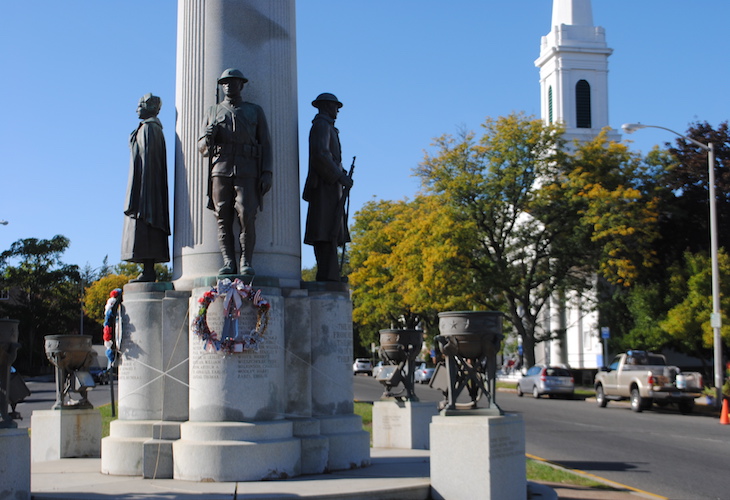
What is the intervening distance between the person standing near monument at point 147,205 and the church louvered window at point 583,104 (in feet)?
189

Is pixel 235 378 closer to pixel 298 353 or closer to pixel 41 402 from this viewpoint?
pixel 298 353

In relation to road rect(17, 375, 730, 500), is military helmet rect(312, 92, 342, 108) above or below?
above

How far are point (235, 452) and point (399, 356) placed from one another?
6375 mm

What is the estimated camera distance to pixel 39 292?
79.5 metres

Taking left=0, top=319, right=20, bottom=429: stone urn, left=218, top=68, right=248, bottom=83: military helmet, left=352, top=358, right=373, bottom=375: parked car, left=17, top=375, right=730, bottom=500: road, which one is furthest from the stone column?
left=352, top=358, right=373, bottom=375: parked car

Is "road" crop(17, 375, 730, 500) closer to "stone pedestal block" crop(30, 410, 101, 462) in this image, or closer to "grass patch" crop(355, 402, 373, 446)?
"grass patch" crop(355, 402, 373, 446)

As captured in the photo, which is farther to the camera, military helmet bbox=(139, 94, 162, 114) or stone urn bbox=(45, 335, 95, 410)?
stone urn bbox=(45, 335, 95, 410)

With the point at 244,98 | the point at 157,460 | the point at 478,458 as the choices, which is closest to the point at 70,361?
the point at 157,460

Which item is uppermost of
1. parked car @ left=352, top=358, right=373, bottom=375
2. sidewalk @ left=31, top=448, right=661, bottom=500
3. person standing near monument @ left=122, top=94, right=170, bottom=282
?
person standing near monument @ left=122, top=94, right=170, bottom=282

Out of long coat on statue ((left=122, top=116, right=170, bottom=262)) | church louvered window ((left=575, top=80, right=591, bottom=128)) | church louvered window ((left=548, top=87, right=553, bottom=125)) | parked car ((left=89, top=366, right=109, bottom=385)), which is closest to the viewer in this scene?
long coat on statue ((left=122, top=116, right=170, bottom=262))

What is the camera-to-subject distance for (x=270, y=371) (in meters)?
9.86

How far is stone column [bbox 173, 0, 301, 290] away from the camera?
35.2ft

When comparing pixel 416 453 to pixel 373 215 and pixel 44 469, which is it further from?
pixel 373 215

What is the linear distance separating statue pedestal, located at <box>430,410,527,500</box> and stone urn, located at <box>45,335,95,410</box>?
269 inches
